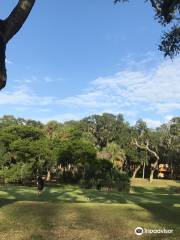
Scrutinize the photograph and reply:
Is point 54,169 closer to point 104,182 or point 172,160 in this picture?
point 104,182

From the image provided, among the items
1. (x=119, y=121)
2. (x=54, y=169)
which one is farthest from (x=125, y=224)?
(x=119, y=121)

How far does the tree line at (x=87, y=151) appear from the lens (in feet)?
200

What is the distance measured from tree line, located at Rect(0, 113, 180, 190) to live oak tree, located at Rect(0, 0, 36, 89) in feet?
146

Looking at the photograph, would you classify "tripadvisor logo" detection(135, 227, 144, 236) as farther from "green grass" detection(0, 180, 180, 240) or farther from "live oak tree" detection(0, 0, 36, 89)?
"live oak tree" detection(0, 0, 36, 89)

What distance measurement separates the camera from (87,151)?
214 feet

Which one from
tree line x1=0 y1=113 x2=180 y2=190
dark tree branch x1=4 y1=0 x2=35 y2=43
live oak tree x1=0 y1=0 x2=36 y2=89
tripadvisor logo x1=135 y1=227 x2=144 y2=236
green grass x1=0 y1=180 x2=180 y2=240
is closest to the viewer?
live oak tree x1=0 y1=0 x2=36 y2=89

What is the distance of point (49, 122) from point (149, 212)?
7962cm

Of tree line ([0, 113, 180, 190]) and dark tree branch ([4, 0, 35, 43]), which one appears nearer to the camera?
dark tree branch ([4, 0, 35, 43])

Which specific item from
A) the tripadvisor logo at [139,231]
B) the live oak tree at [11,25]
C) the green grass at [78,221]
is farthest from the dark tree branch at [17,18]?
the tripadvisor logo at [139,231]

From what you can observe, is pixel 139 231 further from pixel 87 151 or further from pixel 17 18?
pixel 87 151

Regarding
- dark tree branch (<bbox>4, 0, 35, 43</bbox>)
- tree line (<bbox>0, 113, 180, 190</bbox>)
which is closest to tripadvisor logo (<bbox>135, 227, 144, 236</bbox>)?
dark tree branch (<bbox>4, 0, 35, 43</bbox>)

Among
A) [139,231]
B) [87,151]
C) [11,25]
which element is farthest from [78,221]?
[87,151]

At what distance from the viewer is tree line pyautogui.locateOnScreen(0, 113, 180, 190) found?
6106 cm

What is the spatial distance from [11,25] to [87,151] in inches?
2184
